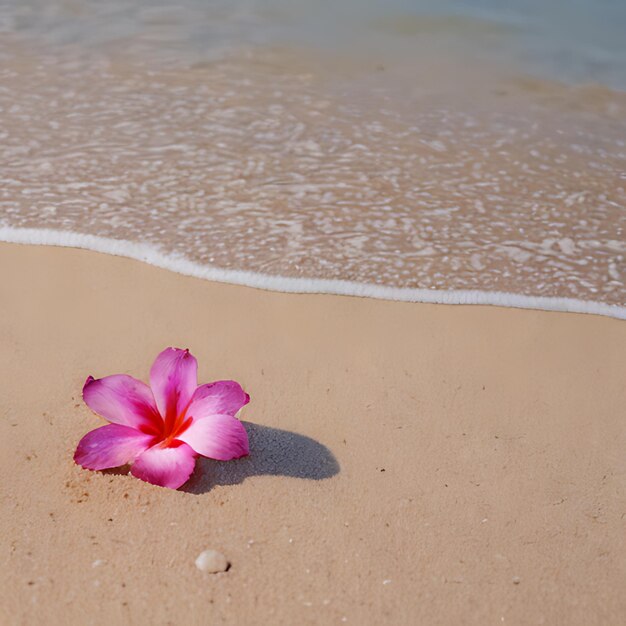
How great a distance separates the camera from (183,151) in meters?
3.32

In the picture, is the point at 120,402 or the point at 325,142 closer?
the point at 120,402

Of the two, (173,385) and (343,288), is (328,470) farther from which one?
(343,288)

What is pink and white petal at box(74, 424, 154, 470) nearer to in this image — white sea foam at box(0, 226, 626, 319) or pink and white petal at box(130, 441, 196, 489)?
pink and white petal at box(130, 441, 196, 489)

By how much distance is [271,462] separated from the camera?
1.75 m

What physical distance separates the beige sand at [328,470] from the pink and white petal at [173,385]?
0.14m

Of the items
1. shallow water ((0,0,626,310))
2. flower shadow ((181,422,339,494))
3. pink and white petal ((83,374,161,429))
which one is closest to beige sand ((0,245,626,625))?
flower shadow ((181,422,339,494))

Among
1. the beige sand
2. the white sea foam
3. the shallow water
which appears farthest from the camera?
the shallow water

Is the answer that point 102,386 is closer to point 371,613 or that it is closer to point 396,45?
point 371,613

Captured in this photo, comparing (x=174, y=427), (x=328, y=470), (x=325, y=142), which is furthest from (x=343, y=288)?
(x=325, y=142)

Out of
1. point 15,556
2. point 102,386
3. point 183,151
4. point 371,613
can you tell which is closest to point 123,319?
point 102,386

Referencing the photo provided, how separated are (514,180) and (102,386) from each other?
2114 mm

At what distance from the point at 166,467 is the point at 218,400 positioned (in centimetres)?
16

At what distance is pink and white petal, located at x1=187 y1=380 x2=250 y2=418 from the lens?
165cm

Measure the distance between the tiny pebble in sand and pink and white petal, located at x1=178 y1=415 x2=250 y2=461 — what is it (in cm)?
17
